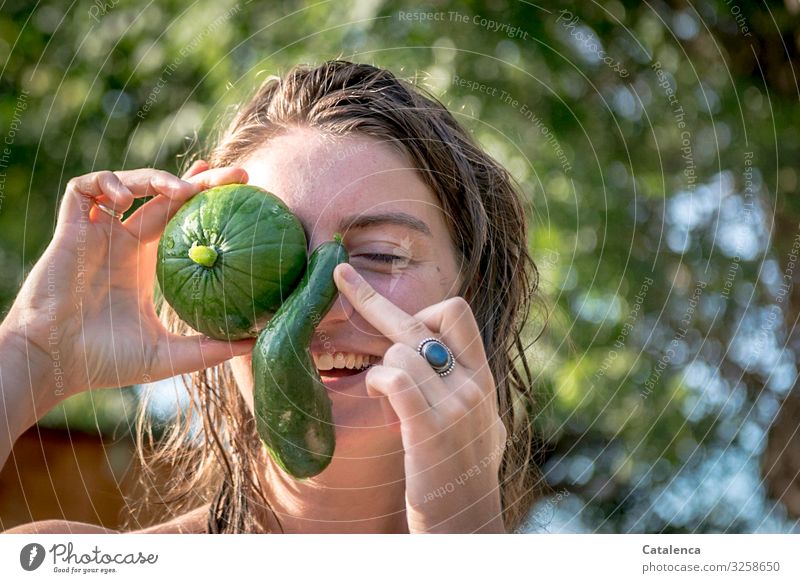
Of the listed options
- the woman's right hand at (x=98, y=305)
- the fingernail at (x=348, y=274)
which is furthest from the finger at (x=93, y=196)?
the fingernail at (x=348, y=274)

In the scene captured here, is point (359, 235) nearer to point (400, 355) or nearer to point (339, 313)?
point (339, 313)

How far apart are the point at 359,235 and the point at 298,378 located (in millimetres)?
509

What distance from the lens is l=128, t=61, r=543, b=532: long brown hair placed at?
10.7ft

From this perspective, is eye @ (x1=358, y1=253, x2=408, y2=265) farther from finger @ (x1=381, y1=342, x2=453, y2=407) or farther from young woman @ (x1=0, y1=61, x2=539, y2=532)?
finger @ (x1=381, y1=342, x2=453, y2=407)

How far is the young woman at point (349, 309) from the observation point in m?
2.61

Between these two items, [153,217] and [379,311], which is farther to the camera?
[153,217]

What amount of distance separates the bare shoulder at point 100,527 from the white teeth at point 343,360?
32.3 inches

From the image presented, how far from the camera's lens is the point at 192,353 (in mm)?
2986

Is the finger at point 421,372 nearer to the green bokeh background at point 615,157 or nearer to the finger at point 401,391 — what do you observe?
the finger at point 401,391

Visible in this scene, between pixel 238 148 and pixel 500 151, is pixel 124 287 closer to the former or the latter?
pixel 238 148

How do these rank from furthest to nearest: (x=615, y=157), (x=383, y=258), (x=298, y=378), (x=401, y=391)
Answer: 1. (x=615, y=157)
2. (x=383, y=258)
3. (x=298, y=378)
4. (x=401, y=391)
